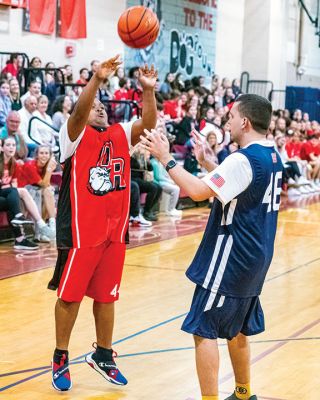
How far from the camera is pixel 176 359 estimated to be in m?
6.05

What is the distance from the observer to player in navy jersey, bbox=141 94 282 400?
175 inches

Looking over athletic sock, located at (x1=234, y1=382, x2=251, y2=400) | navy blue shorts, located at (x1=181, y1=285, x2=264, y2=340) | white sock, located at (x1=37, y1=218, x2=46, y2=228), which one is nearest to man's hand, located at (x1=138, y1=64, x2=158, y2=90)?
navy blue shorts, located at (x1=181, y1=285, x2=264, y2=340)

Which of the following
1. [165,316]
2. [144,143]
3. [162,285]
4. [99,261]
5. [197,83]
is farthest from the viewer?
[197,83]

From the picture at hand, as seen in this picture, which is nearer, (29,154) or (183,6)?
(29,154)

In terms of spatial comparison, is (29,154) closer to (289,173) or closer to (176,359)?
(176,359)

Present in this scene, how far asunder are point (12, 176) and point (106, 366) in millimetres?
5663

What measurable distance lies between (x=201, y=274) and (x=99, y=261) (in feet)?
3.33

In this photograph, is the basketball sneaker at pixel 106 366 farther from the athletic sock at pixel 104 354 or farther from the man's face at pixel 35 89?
the man's face at pixel 35 89

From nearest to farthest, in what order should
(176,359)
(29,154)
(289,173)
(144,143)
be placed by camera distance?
(144,143) < (176,359) < (29,154) < (289,173)

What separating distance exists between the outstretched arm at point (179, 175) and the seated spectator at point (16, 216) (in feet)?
20.1

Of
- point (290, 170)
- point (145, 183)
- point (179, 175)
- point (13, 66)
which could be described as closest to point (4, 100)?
point (13, 66)

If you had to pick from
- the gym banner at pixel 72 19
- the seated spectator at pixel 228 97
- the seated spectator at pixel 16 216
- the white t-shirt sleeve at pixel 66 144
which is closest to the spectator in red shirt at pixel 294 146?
the seated spectator at pixel 228 97

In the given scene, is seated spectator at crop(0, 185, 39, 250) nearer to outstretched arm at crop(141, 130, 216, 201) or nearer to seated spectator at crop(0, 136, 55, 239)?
seated spectator at crop(0, 136, 55, 239)

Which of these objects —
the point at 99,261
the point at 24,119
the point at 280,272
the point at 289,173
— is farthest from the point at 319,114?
the point at 99,261
